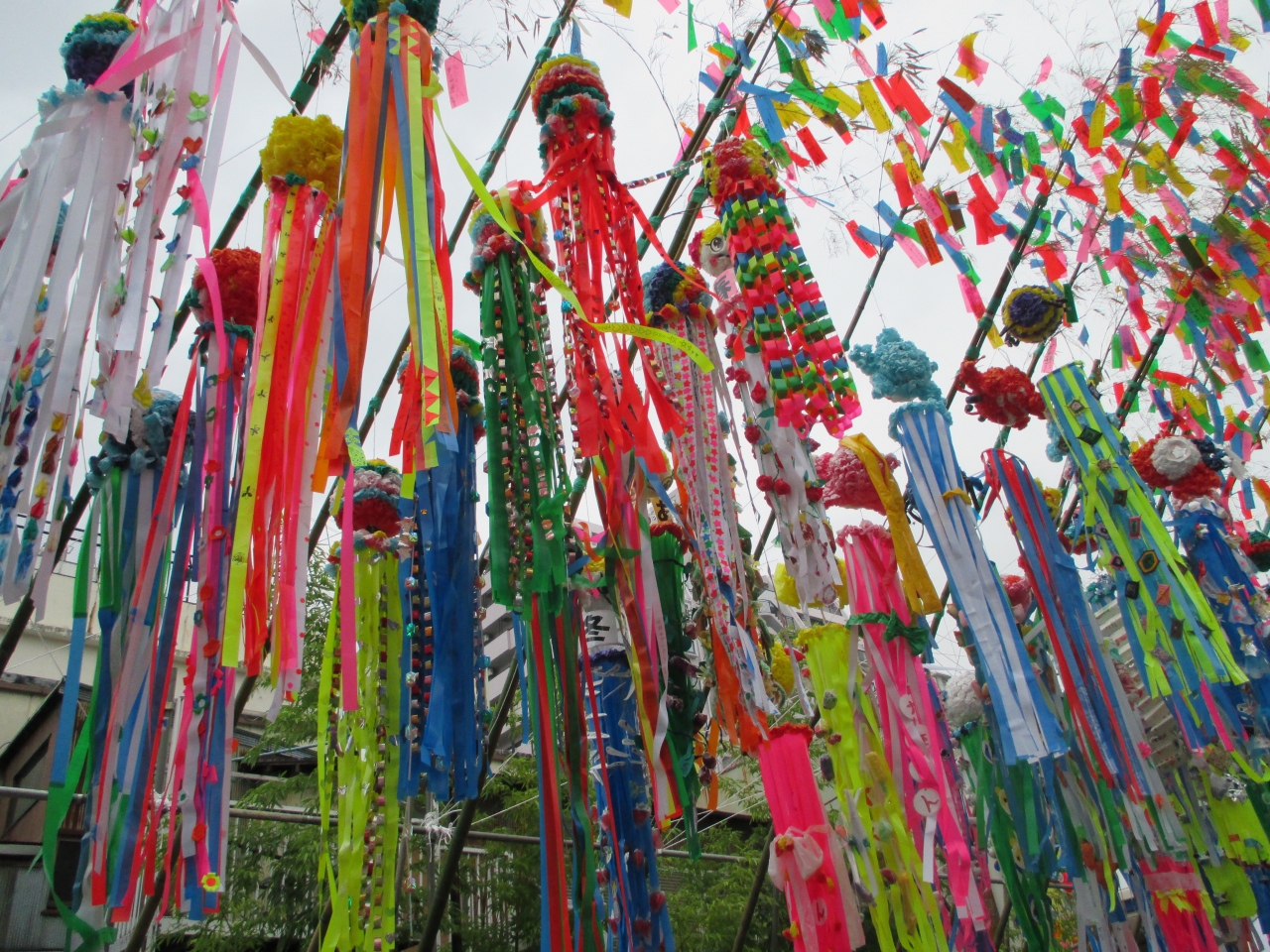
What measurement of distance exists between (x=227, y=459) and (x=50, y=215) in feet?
1.58

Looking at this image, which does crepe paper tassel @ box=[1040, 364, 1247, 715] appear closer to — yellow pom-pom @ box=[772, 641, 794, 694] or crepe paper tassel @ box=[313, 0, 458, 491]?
yellow pom-pom @ box=[772, 641, 794, 694]

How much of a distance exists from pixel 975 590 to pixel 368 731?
131cm

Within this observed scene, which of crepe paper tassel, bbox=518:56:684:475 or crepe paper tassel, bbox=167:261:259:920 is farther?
crepe paper tassel, bbox=518:56:684:475

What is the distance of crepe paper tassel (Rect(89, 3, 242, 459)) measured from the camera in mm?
1326

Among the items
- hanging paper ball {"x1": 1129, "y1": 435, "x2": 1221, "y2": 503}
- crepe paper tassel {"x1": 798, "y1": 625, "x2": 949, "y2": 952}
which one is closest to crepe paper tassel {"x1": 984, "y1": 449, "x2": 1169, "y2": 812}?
crepe paper tassel {"x1": 798, "y1": 625, "x2": 949, "y2": 952}

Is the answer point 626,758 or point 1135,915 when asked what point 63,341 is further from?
point 1135,915

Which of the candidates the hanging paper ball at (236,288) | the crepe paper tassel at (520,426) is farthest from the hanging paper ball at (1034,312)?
the hanging paper ball at (236,288)

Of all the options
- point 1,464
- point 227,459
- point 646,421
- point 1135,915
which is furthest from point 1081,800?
point 1,464

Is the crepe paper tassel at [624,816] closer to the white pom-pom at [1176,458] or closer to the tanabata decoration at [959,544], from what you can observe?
the tanabata decoration at [959,544]

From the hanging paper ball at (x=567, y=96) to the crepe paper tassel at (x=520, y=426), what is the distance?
221mm

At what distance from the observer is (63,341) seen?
1326 millimetres

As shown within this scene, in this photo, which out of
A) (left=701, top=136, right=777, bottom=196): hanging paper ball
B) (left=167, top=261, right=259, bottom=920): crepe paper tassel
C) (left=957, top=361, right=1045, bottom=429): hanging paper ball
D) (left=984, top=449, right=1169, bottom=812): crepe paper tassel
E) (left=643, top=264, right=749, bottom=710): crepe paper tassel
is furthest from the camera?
(left=957, top=361, right=1045, bottom=429): hanging paper ball

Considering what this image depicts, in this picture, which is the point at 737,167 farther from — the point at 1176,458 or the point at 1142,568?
the point at 1176,458

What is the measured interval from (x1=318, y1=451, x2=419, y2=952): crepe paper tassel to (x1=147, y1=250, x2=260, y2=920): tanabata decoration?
0.67ft
